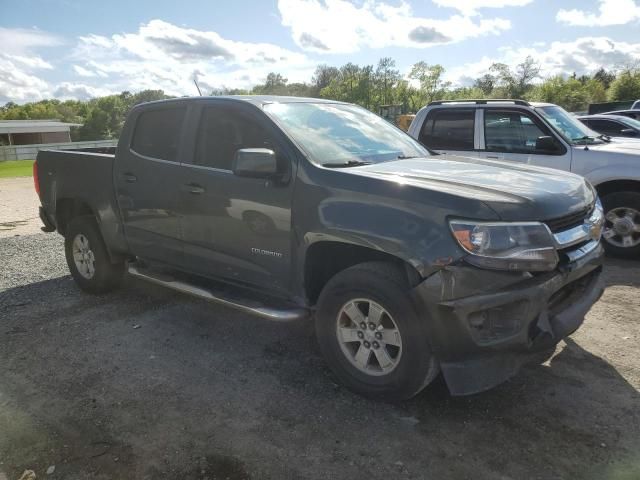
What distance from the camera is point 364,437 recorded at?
9.73ft

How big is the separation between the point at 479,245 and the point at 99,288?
4.15m

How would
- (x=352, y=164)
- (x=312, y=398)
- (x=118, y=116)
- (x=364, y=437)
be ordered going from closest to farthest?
1. (x=364, y=437)
2. (x=312, y=398)
3. (x=352, y=164)
4. (x=118, y=116)

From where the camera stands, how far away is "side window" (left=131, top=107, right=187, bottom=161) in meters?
4.48

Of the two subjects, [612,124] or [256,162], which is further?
[612,124]

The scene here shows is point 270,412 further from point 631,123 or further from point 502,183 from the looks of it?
point 631,123

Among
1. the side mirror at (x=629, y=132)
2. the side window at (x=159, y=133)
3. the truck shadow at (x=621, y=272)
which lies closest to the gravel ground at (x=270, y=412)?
the truck shadow at (x=621, y=272)

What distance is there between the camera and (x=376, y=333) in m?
3.21

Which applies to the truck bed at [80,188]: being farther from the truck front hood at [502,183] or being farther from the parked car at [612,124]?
the parked car at [612,124]

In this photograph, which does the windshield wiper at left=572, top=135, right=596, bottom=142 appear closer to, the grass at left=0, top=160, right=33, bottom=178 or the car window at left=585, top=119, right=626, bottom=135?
the car window at left=585, top=119, right=626, bottom=135

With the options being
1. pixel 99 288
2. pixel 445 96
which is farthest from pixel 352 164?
pixel 445 96

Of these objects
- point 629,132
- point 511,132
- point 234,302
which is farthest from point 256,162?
point 629,132

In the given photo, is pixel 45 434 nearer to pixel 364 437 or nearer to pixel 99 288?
pixel 364 437

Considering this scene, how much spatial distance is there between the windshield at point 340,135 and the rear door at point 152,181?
1.07 meters

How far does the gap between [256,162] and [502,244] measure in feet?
5.35
